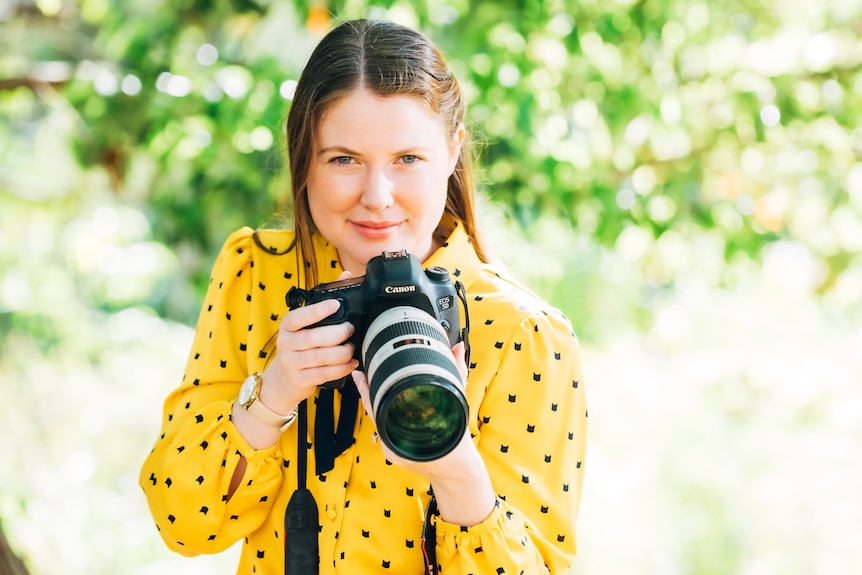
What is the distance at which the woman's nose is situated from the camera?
0.99 m

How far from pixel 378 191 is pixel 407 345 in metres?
0.25

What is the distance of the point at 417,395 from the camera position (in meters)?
0.78

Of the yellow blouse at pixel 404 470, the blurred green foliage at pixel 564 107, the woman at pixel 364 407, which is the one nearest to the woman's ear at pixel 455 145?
the woman at pixel 364 407

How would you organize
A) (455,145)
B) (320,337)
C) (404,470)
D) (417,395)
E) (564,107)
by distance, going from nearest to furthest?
(417,395) → (320,337) → (404,470) → (455,145) → (564,107)

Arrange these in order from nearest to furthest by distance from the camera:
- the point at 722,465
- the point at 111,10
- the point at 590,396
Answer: the point at 111,10 → the point at 722,465 → the point at 590,396

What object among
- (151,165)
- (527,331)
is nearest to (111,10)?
(151,165)

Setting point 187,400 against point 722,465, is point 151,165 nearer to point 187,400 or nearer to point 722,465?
point 187,400

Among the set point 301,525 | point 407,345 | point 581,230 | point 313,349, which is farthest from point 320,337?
point 581,230

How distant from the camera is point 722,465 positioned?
2857mm

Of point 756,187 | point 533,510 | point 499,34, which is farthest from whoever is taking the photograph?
point 756,187

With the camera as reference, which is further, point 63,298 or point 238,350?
point 63,298

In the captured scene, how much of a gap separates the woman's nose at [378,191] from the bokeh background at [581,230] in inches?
18.3

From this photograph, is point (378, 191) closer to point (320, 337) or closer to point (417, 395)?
point (320, 337)

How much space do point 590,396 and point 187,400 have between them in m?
2.19
